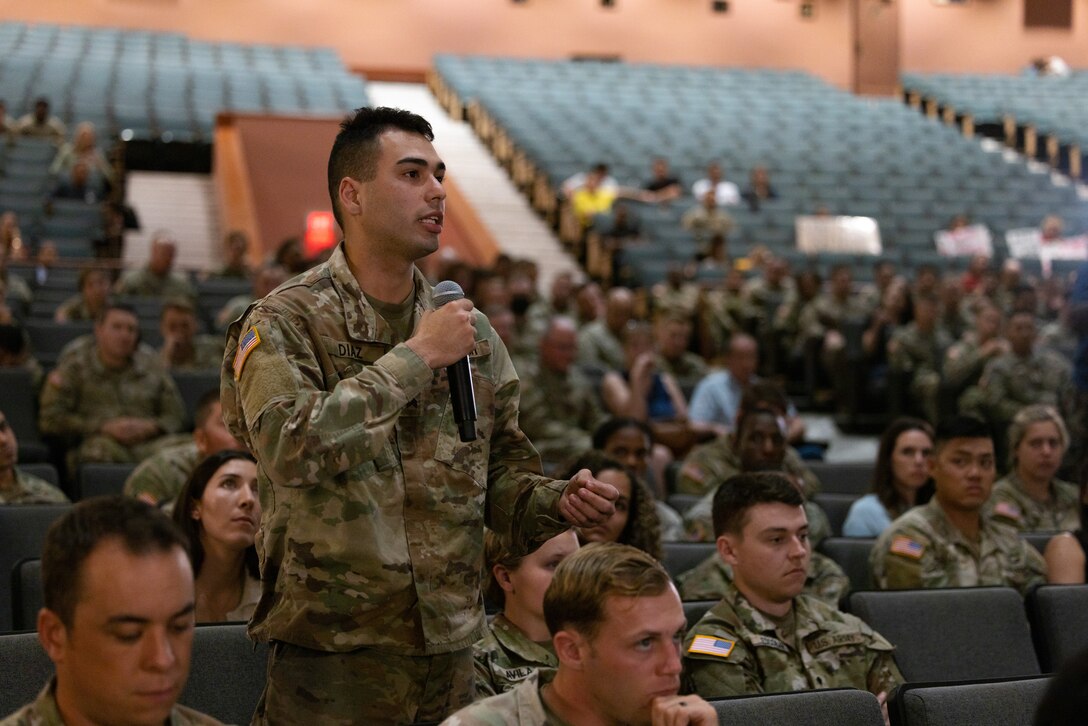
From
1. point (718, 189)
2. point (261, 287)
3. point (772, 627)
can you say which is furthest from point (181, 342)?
point (718, 189)

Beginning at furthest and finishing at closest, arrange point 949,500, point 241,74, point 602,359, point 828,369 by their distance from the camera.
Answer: point 241,74
point 828,369
point 602,359
point 949,500

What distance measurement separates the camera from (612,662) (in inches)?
66.8

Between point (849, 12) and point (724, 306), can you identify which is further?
point (849, 12)

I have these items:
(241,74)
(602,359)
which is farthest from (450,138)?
(602,359)

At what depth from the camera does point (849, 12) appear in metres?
19.1

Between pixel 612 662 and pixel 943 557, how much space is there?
6.43 feet

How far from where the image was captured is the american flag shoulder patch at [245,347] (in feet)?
5.68

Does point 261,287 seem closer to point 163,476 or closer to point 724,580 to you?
point 163,476

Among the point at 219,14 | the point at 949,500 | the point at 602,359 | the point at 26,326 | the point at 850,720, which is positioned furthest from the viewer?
the point at 219,14

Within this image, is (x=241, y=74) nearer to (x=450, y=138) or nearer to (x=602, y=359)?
(x=450, y=138)

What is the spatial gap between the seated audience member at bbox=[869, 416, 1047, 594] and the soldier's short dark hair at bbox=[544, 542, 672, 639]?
1.77 m

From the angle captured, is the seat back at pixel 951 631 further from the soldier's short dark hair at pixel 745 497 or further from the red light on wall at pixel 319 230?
the red light on wall at pixel 319 230

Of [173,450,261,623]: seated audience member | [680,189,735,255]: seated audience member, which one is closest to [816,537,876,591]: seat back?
[173,450,261,623]: seated audience member

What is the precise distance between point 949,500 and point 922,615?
2.15ft
